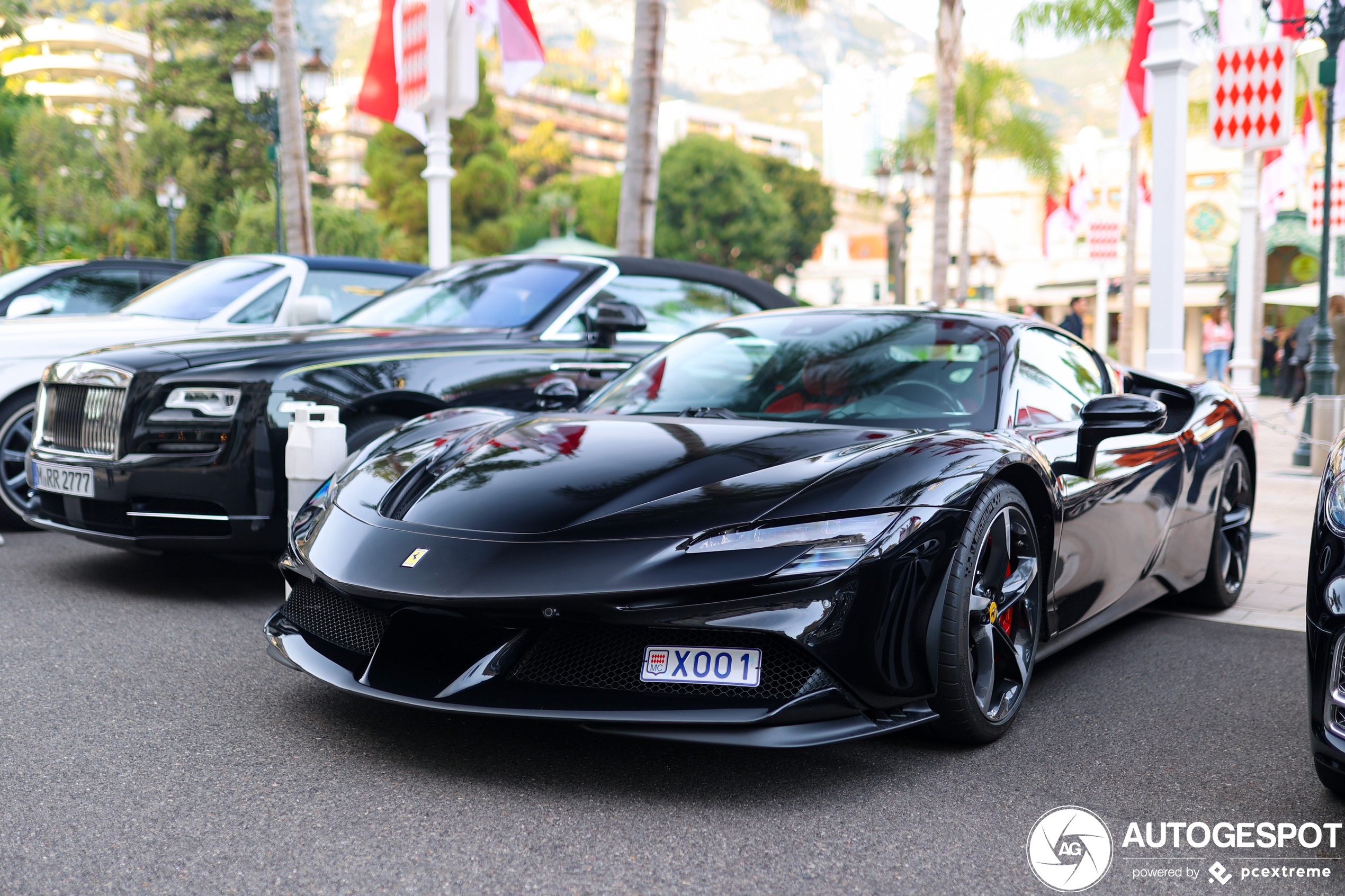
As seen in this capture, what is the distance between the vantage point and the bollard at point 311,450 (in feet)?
14.0

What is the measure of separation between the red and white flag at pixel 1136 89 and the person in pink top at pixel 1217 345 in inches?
284

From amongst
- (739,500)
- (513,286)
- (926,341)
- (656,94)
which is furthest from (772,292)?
(656,94)

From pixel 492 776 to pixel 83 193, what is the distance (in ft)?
152

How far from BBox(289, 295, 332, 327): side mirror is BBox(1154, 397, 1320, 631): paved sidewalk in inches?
166

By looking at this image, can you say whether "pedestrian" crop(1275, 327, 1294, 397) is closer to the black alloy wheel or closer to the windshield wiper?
the black alloy wheel

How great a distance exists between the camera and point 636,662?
2.70m

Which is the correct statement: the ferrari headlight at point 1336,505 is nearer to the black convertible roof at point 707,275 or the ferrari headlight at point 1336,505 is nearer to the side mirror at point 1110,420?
the side mirror at point 1110,420

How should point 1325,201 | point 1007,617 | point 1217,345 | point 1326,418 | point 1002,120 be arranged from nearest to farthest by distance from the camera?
1. point 1007,617
2. point 1326,418
3. point 1325,201
4. point 1217,345
5. point 1002,120

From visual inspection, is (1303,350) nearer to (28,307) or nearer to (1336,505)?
(28,307)

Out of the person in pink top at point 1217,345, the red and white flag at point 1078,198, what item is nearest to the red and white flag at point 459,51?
the person in pink top at point 1217,345

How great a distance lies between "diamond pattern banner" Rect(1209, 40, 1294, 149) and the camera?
35.7ft

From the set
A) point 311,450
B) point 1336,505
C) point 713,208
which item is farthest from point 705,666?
point 713,208

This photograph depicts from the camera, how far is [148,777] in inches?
109

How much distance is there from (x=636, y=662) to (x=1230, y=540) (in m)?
3.38
